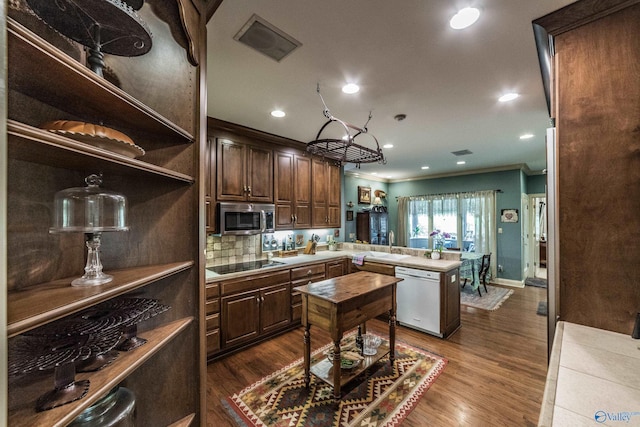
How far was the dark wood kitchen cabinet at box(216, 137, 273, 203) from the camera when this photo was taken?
321 cm

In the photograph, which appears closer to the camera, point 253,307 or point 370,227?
point 253,307

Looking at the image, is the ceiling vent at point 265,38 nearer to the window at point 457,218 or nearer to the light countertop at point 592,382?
the light countertop at point 592,382

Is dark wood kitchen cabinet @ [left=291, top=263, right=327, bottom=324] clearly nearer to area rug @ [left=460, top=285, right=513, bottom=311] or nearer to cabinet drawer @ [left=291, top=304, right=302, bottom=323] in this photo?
cabinet drawer @ [left=291, top=304, right=302, bottom=323]

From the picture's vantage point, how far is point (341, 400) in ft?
6.89

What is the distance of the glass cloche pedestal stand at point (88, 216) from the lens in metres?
0.91

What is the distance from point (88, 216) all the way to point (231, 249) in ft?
8.73

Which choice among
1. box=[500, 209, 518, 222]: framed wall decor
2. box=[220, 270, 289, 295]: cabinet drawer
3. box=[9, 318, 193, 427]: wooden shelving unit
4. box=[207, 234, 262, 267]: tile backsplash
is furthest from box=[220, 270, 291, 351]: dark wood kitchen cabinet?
box=[500, 209, 518, 222]: framed wall decor

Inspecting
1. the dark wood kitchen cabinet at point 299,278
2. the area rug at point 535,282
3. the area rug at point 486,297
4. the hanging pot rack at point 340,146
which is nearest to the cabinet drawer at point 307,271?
the dark wood kitchen cabinet at point 299,278

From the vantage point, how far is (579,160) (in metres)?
1.40

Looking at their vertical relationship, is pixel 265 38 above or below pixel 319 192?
above

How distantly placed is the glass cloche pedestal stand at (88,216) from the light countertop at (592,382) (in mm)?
1454

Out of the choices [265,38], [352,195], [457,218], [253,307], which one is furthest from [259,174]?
[457,218]

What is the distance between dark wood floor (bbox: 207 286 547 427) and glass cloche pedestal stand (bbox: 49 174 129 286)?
Result: 1.63 meters

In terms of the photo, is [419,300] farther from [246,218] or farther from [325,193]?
[246,218]
